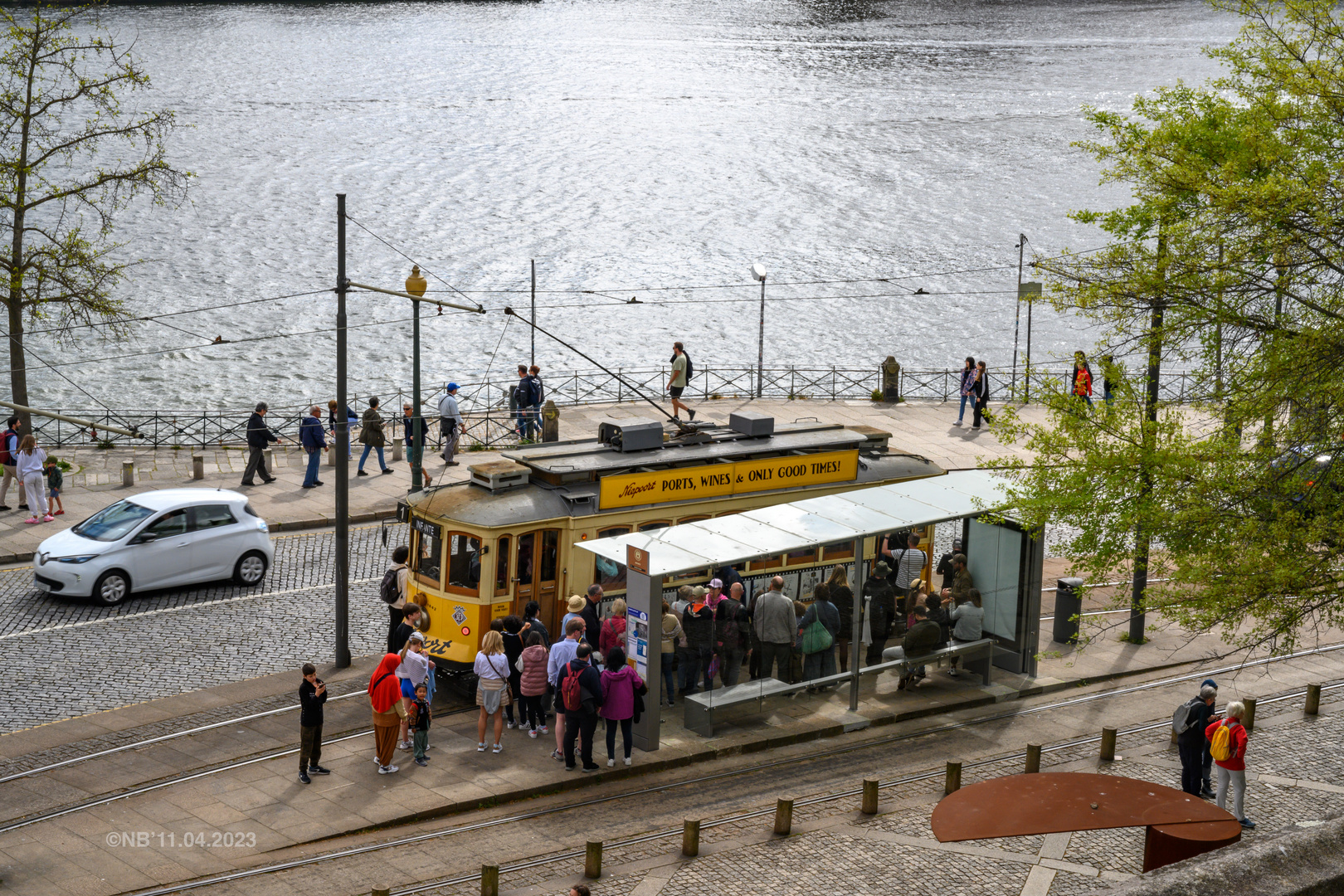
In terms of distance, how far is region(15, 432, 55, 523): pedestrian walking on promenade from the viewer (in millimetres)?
25609

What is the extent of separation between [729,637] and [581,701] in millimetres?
2738

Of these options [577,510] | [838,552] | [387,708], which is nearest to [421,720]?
[387,708]

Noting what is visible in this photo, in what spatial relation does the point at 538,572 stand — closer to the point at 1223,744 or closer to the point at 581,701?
the point at 581,701

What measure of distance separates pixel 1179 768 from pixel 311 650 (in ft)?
39.8

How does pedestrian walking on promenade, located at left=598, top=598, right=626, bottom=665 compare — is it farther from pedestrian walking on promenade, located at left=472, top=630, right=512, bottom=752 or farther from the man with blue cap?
the man with blue cap

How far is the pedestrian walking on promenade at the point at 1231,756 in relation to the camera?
47.4 ft

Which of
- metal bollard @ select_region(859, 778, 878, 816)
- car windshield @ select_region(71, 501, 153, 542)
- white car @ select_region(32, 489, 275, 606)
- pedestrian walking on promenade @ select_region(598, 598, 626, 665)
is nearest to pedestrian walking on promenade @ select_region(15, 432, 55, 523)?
white car @ select_region(32, 489, 275, 606)

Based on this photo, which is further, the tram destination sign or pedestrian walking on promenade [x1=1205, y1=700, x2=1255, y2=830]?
the tram destination sign

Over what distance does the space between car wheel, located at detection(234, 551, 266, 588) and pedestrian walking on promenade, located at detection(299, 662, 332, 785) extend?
768cm

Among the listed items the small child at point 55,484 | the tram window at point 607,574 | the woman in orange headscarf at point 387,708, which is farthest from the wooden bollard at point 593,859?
the small child at point 55,484

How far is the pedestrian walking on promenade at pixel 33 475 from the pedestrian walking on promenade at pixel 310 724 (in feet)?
41.4

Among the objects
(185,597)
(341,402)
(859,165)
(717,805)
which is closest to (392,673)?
(717,805)

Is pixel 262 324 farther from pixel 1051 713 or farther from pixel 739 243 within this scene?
pixel 1051 713

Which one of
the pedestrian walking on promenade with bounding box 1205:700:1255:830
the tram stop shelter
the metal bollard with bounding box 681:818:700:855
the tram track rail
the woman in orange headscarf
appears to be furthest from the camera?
the tram stop shelter
